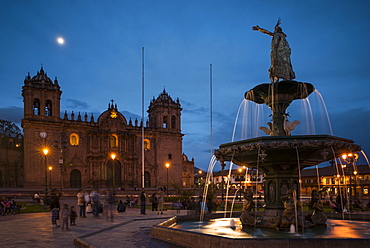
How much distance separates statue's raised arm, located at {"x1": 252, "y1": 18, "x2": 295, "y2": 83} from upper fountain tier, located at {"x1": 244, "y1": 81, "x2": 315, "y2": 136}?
1.21ft

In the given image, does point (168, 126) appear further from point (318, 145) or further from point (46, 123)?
point (318, 145)

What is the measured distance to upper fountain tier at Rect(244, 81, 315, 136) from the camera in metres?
A: 8.90

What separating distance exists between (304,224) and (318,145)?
1.99 metres

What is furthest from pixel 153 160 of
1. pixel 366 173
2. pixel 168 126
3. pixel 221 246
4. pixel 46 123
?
pixel 221 246

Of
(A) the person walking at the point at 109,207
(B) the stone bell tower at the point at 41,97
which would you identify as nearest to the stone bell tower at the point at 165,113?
(B) the stone bell tower at the point at 41,97

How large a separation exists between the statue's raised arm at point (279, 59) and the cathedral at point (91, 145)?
2909 centimetres

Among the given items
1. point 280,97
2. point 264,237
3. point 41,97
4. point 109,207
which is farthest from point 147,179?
point 264,237

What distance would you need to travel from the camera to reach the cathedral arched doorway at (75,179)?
42.7 m

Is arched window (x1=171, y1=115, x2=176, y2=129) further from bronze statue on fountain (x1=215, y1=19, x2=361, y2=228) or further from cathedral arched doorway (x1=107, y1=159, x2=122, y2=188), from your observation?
bronze statue on fountain (x1=215, y1=19, x2=361, y2=228)

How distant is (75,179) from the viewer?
43062mm

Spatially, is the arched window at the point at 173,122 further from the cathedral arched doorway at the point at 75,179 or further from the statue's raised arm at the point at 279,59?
the statue's raised arm at the point at 279,59

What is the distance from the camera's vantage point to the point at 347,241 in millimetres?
5434

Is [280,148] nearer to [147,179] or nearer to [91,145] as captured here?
[91,145]

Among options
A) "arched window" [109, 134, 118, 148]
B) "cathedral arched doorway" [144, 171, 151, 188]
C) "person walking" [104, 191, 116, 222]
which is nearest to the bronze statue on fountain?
"person walking" [104, 191, 116, 222]
